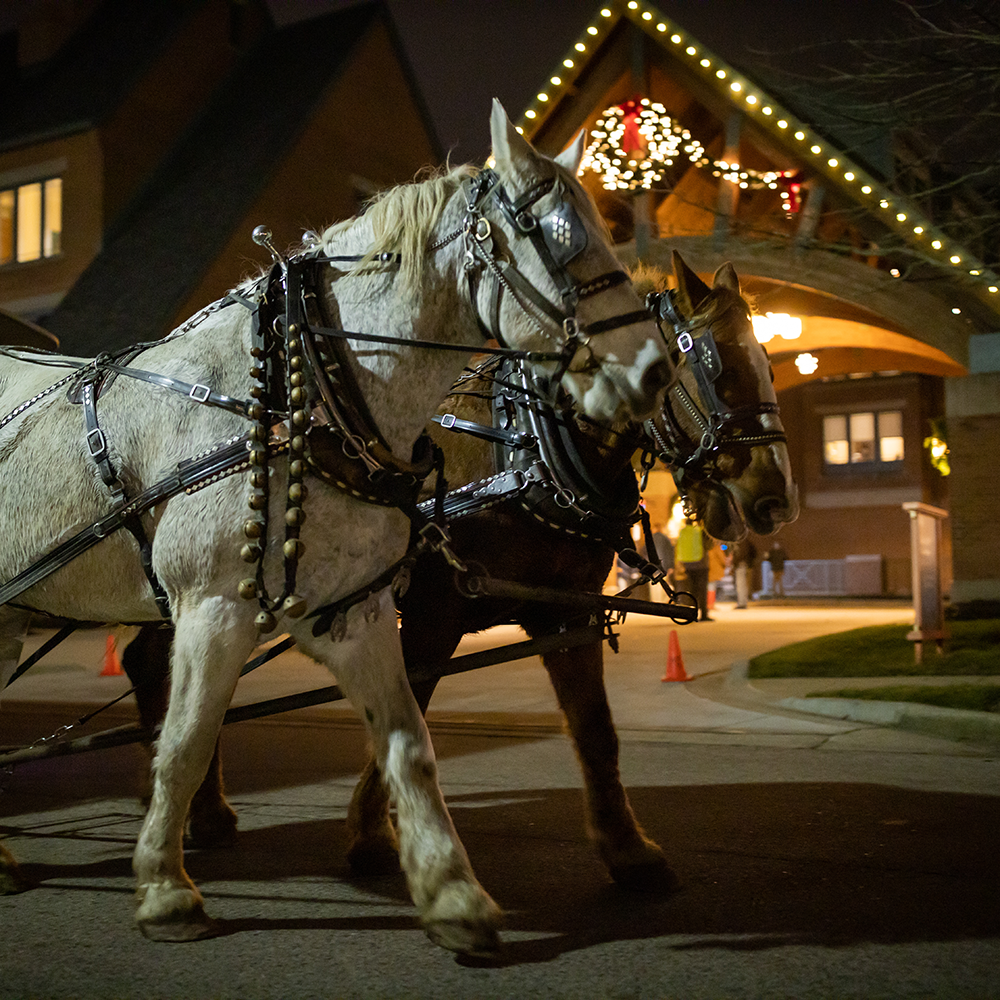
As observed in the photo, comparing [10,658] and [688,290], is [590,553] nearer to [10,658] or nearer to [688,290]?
[688,290]

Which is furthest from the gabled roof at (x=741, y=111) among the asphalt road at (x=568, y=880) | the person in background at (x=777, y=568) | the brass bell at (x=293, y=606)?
the person in background at (x=777, y=568)

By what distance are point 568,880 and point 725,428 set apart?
2113 millimetres

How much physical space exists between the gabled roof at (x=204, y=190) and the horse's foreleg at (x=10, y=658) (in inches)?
645

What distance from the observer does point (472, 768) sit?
6836 mm

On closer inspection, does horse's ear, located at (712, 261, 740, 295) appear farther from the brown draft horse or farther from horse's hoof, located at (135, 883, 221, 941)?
horse's hoof, located at (135, 883, 221, 941)

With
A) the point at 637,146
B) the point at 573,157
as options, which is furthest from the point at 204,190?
the point at 573,157

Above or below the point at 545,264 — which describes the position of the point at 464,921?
below

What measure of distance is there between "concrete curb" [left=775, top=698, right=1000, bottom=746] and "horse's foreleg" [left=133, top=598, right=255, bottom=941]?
20.1 feet

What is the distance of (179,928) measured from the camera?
11.1 ft

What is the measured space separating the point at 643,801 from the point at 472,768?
146 centimetres

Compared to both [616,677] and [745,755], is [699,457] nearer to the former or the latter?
[745,755]

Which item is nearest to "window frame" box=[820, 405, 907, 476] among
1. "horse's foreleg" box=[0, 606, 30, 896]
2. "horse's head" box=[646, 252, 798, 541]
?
"horse's head" box=[646, 252, 798, 541]

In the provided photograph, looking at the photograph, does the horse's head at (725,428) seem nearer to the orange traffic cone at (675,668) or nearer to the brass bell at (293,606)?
the brass bell at (293,606)

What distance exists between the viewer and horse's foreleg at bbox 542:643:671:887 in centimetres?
405
